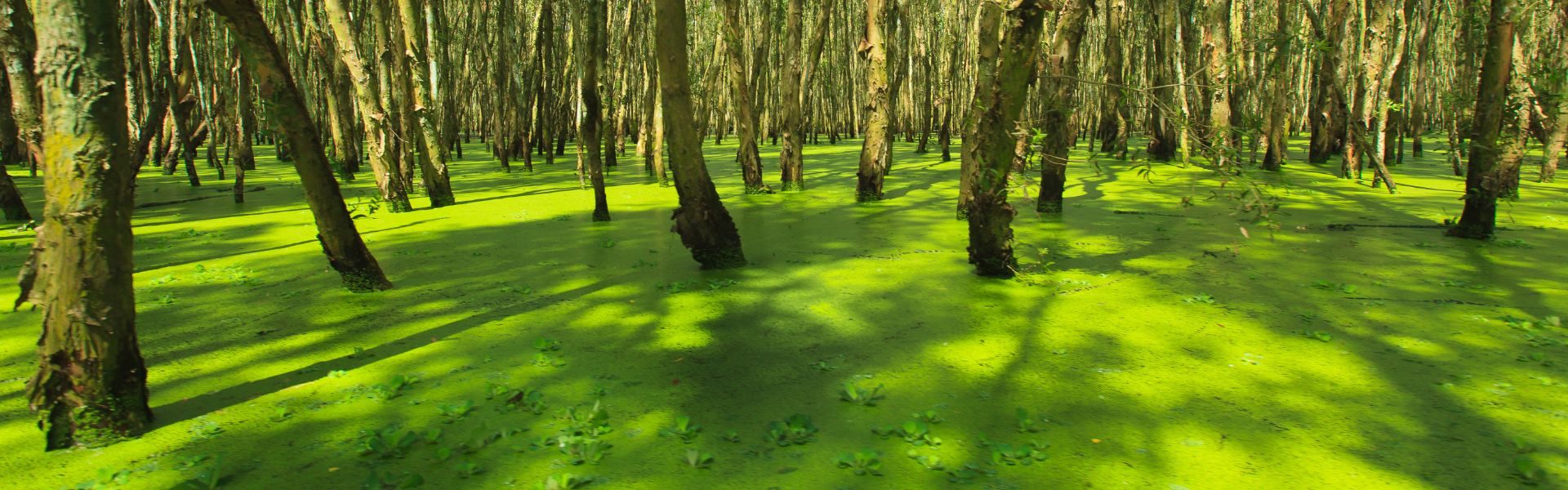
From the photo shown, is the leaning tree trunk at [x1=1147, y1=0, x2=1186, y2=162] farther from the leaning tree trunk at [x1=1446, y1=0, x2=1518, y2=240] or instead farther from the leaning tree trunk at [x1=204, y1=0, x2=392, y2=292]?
the leaning tree trunk at [x1=204, y1=0, x2=392, y2=292]

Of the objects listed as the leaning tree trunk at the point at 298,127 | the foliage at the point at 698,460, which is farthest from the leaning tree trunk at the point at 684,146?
the foliage at the point at 698,460

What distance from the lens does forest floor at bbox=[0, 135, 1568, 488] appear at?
2.42 m

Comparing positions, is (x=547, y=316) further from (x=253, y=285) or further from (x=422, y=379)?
(x=253, y=285)

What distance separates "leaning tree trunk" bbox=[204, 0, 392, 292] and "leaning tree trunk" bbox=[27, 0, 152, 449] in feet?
3.89

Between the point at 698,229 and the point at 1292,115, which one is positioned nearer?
the point at 698,229

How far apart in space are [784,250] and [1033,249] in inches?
60.4

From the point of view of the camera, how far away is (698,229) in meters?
4.77

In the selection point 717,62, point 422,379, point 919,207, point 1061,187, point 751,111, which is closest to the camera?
point 422,379

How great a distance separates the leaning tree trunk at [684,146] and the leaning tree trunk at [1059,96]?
1844mm

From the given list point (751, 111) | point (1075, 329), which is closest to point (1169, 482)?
point (1075, 329)

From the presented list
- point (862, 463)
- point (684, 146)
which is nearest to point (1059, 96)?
point (684, 146)

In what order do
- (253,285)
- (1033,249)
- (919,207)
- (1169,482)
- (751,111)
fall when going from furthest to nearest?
(751,111) → (919,207) → (1033,249) → (253,285) → (1169,482)

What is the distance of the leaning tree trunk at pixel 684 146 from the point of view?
4609 mm

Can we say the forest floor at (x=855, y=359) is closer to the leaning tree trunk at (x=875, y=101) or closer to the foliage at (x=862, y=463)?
the foliage at (x=862, y=463)
